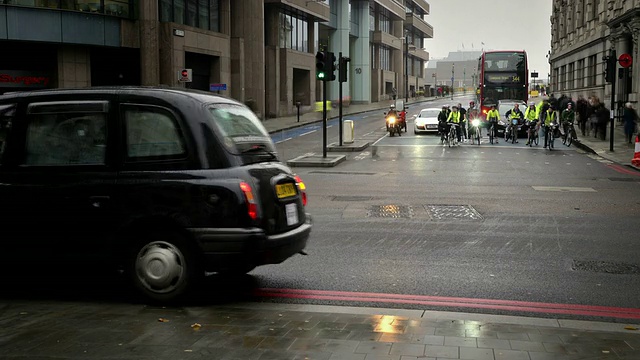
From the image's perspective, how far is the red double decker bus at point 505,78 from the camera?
1635 inches

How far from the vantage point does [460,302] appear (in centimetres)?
634

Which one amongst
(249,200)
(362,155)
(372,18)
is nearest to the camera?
(249,200)

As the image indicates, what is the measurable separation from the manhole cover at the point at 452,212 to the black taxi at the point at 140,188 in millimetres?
5553

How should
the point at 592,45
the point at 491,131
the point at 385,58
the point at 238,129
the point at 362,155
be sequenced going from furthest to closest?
1. the point at 385,58
2. the point at 592,45
3. the point at 491,131
4. the point at 362,155
5. the point at 238,129

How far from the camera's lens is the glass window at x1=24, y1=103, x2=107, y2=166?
20.6 feet

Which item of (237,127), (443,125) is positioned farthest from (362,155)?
(237,127)

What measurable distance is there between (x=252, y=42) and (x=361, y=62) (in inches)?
1320

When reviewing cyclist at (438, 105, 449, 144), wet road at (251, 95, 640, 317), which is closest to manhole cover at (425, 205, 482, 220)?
wet road at (251, 95, 640, 317)

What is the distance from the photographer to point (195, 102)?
6207 mm

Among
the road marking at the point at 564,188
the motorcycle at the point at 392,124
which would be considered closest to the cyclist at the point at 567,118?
the motorcycle at the point at 392,124

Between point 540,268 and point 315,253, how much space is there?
8.46ft

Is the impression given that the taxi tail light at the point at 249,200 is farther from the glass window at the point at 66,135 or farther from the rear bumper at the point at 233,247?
the glass window at the point at 66,135

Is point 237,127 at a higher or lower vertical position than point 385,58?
lower

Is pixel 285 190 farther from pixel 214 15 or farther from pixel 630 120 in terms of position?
pixel 214 15
